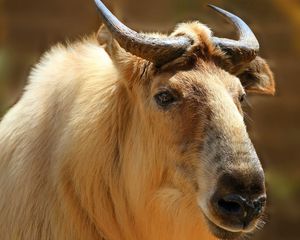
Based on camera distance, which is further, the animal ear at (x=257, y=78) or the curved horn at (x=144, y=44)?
the animal ear at (x=257, y=78)

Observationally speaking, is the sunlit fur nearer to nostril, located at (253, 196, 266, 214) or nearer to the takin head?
the takin head

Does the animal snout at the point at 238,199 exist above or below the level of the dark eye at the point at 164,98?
below

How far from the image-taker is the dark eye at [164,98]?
16.7 feet

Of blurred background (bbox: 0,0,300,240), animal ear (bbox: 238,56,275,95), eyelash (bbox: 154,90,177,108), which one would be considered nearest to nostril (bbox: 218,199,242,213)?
eyelash (bbox: 154,90,177,108)

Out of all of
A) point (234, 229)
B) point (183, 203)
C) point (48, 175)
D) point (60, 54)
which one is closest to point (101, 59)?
point (60, 54)

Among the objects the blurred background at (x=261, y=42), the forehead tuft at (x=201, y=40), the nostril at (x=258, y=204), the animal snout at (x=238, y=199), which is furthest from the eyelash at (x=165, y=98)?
the blurred background at (x=261, y=42)

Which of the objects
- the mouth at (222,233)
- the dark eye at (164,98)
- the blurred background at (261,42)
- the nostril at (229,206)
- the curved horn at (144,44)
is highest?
the curved horn at (144,44)

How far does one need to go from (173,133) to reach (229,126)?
1.17ft

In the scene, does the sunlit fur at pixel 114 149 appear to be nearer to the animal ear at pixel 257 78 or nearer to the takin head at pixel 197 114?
the takin head at pixel 197 114

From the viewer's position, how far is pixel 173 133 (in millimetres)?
5090

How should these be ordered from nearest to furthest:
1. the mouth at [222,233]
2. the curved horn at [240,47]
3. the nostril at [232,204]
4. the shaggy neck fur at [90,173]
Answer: the nostril at [232,204], the mouth at [222,233], the shaggy neck fur at [90,173], the curved horn at [240,47]

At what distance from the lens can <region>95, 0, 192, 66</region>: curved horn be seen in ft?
16.7

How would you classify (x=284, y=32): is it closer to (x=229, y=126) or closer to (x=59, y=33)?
(x=59, y=33)

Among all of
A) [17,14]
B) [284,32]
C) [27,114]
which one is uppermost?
[27,114]
